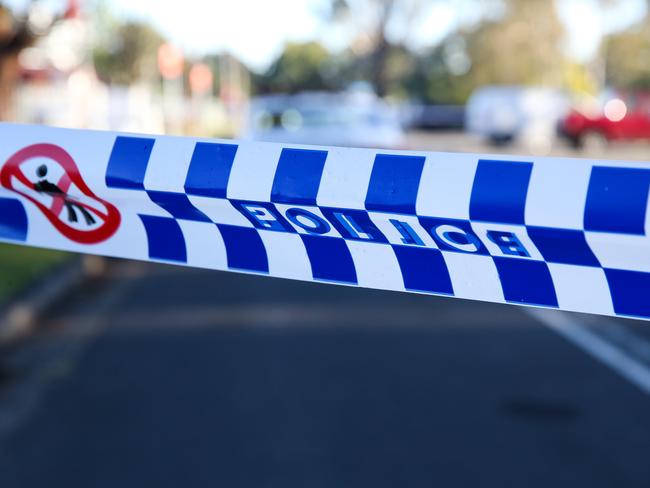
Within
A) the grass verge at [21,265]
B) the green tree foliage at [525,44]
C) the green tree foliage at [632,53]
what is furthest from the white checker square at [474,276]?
the green tree foliage at [632,53]

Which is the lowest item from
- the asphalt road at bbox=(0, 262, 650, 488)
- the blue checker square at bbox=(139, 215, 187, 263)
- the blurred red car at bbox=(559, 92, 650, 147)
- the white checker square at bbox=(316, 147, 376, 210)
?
the asphalt road at bbox=(0, 262, 650, 488)

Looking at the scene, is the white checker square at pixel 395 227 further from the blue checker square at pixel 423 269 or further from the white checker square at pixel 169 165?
the white checker square at pixel 169 165

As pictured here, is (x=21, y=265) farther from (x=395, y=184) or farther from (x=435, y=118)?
(x=435, y=118)

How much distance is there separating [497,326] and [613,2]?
58851mm

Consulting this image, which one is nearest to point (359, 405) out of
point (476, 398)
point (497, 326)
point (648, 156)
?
point (476, 398)

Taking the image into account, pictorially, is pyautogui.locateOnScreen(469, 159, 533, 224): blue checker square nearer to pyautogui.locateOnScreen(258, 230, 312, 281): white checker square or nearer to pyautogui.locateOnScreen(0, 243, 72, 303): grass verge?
pyautogui.locateOnScreen(258, 230, 312, 281): white checker square

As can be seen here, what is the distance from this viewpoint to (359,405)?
22.0 feet

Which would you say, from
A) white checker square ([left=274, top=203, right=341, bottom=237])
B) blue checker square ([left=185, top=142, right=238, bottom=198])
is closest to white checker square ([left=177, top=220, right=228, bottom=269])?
blue checker square ([left=185, top=142, right=238, bottom=198])

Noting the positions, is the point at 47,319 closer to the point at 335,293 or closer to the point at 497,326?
the point at 335,293

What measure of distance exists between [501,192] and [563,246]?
0.50 ft

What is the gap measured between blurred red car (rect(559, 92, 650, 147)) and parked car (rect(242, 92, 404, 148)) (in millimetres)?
20162

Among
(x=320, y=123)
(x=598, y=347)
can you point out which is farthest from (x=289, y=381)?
(x=320, y=123)

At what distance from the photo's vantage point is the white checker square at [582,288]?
198cm

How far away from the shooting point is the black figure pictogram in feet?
8.02
